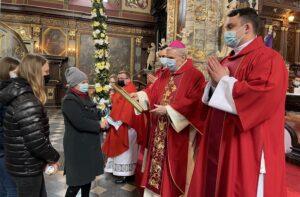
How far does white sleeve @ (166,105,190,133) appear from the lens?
114 inches

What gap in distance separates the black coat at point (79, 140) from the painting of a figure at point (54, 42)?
13610 mm

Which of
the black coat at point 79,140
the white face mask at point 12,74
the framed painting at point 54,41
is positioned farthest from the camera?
the framed painting at point 54,41

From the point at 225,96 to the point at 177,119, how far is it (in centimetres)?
96

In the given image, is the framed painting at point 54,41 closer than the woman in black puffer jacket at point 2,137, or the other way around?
the woman in black puffer jacket at point 2,137

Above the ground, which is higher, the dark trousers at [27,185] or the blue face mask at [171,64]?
the blue face mask at [171,64]

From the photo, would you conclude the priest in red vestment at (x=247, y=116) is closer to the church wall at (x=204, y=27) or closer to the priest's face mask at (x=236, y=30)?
the priest's face mask at (x=236, y=30)

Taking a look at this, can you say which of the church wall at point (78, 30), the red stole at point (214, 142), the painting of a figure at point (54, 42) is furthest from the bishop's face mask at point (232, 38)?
the painting of a figure at point (54, 42)

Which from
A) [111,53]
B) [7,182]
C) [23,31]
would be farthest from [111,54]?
[7,182]

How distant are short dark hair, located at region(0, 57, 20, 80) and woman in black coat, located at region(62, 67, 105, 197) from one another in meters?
0.57

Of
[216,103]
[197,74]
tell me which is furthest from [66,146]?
[216,103]

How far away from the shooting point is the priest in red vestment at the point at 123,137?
453 centimetres

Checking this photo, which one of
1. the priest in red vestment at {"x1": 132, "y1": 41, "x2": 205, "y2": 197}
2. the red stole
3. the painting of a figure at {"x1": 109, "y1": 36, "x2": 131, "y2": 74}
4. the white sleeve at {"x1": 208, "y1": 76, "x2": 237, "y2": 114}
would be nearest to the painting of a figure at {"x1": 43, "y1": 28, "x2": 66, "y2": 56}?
the painting of a figure at {"x1": 109, "y1": 36, "x2": 131, "y2": 74}

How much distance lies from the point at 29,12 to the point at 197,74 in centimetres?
1442

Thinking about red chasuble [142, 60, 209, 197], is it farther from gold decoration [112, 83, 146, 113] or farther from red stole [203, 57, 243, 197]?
red stole [203, 57, 243, 197]
